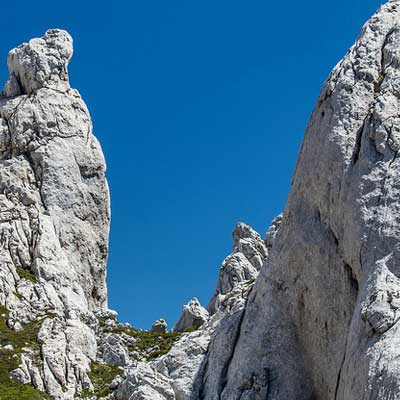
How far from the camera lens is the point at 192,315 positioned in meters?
87.8

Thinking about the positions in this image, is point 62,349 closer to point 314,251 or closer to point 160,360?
A: point 160,360

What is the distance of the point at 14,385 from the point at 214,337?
18.3m

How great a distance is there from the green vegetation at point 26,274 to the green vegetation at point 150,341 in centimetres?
1009

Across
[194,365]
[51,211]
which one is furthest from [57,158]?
[194,365]

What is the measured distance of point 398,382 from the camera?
3366 centimetres

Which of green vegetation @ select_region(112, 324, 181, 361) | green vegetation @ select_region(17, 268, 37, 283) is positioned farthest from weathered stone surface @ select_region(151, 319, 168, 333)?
green vegetation @ select_region(17, 268, 37, 283)

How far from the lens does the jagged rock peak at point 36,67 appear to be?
106 meters

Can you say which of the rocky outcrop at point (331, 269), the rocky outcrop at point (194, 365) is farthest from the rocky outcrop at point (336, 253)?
the rocky outcrop at point (194, 365)

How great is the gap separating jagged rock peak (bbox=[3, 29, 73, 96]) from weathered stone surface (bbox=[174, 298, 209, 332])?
109 ft

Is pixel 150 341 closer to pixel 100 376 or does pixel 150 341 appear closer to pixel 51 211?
pixel 100 376

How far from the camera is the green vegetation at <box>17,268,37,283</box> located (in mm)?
80125

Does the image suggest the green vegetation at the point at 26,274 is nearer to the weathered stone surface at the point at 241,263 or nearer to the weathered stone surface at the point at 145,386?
Answer: the weathered stone surface at the point at 241,263

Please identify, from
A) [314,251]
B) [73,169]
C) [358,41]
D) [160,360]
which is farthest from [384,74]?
[73,169]

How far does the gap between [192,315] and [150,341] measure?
649cm
